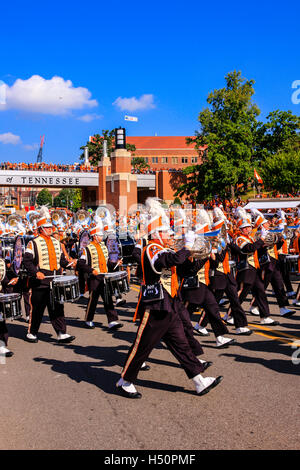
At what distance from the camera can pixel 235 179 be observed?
4525cm

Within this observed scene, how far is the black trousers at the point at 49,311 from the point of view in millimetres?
7867

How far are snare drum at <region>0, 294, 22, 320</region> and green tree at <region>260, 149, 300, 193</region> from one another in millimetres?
38091

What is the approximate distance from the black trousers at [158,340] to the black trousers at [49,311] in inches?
110

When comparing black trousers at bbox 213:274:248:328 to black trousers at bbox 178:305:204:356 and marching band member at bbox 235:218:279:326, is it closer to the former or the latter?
marching band member at bbox 235:218:279:326

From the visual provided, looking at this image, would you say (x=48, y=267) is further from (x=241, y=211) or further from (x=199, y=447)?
(x=199, y=447)

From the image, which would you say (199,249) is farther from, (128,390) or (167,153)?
(167,153)

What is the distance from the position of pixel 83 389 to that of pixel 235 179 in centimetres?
4121

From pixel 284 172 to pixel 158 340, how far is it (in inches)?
1574

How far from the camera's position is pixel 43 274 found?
25.7ft

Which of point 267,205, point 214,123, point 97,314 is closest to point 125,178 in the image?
point 214,123

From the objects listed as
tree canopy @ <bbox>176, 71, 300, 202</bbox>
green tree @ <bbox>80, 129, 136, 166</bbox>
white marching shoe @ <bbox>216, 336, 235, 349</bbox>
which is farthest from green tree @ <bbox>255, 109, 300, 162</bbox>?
white marching shoe @ <bbox>216, 336, 235, 349</bbox>

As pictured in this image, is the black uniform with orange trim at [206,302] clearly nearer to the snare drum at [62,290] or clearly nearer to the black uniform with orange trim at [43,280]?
the snare drum at [62,290]

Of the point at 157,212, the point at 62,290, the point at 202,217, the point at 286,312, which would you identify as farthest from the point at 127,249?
the point at 157,212

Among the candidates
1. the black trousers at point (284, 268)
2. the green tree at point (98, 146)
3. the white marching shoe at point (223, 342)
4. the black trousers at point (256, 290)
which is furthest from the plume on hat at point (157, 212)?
the green tree at point (98, 146)
